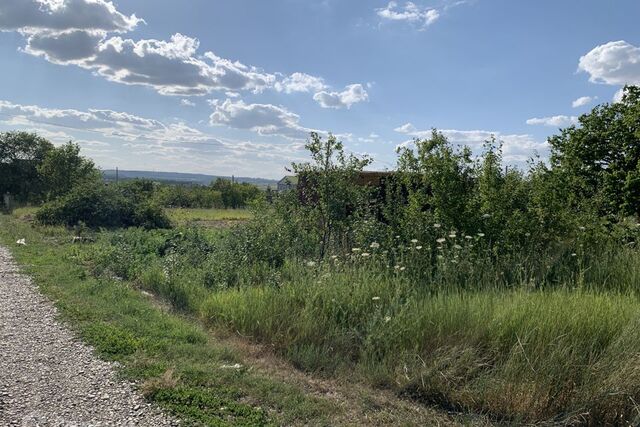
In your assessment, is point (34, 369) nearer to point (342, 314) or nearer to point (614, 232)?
point (342, 314)

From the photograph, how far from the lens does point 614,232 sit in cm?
702

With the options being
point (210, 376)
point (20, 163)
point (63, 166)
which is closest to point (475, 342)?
point (210, 376)

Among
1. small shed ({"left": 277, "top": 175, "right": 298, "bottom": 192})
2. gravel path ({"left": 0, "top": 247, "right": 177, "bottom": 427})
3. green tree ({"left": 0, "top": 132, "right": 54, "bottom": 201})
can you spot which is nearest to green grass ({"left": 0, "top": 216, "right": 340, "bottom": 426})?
gravel path ({"left": 0, "top": 247, "right": 177, "bottom": 427})

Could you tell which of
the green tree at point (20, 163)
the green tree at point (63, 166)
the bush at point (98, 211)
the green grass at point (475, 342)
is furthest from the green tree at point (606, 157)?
the green tree at point (20, 163)

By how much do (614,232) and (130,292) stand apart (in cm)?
730

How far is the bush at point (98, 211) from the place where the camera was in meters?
19.3

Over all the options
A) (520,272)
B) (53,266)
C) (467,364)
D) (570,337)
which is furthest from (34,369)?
(53,266)

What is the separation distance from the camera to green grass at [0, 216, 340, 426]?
12.5ft

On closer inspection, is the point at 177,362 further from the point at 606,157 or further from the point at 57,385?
the point at 606,157

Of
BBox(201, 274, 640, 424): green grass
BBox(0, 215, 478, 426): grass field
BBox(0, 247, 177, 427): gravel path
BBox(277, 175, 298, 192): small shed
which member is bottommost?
BBox(0, 247, 177, 427): gravel path

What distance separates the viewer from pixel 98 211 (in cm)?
1942

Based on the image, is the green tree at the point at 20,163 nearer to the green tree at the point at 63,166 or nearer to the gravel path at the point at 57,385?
the green tree at the point at 63,166

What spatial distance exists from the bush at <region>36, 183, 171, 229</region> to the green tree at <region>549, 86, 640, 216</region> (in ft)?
49.2

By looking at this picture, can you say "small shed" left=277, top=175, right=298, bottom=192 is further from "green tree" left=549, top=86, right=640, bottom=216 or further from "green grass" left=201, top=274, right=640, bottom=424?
"green tree" left=549, top=86, right=640, bottom=216
